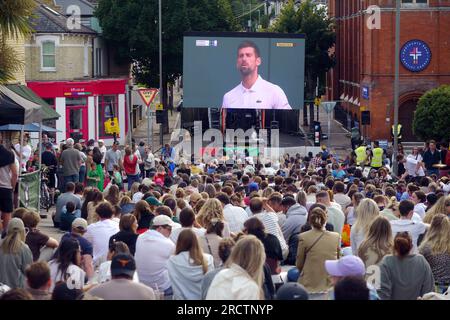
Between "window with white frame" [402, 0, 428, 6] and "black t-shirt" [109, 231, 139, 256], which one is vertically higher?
"window with white frame" [402, 0, 428, 6]

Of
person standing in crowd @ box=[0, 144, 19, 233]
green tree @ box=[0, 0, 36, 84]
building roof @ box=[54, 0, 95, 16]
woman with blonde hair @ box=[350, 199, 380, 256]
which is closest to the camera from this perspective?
woman with blonde hair @ box=[350, 199, 380, 256]

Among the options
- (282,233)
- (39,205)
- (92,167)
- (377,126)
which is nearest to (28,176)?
(39,205)

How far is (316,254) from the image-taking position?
36.9 ft

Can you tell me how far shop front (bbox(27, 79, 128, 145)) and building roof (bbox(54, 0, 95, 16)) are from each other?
6.42 metres

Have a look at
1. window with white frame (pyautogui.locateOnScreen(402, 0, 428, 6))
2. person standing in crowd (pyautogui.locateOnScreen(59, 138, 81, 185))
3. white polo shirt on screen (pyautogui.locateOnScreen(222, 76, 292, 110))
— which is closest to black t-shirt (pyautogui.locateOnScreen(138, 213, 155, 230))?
person standing in crowd (pyautogui.locateOnScreen(59, 138, 81, 185))

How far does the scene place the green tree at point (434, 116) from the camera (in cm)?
4331

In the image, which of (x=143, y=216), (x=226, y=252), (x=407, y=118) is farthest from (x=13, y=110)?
(x=407, y=118)

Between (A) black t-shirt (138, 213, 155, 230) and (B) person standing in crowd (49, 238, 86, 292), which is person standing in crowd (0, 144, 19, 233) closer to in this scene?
(A) black t-shirt (138, 213, 155, 230)

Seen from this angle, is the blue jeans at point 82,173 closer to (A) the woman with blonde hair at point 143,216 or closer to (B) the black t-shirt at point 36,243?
(A) the woman with blonde hair at point 143,216

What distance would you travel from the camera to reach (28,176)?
70.1ft

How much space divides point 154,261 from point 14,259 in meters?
1.50

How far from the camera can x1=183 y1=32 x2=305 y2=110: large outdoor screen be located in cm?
4756

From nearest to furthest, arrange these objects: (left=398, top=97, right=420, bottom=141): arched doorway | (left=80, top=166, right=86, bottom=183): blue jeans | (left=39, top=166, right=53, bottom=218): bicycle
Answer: (left=39, top=166, right=53, bottom=218): bicycle, (left=80, top=166, right=86, bottom=183): blue jeans, (left=398, top=97, right=420, bottom=141): arched doorway

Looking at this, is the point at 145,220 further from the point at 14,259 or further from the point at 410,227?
the point at 410,227
